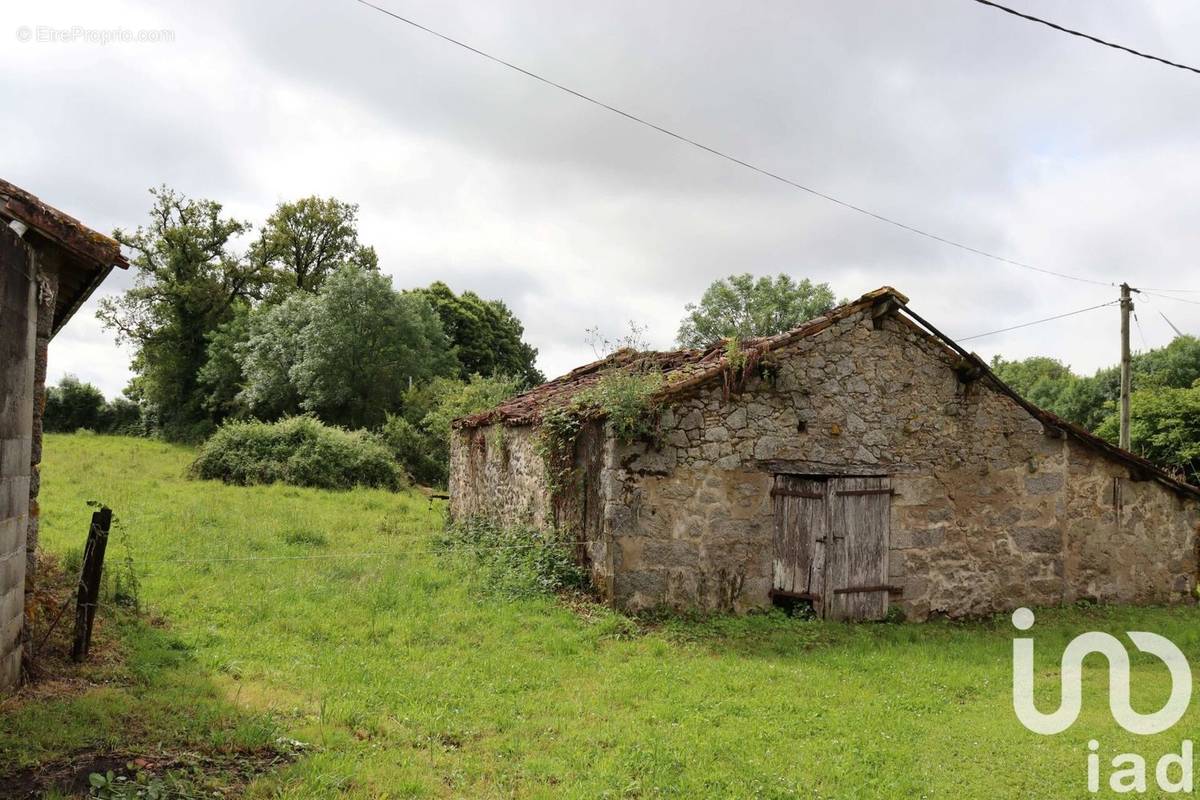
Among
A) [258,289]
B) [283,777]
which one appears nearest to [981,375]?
[283,777]

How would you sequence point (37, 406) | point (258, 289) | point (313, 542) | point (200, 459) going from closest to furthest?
point (37, 406) < point (313, 542) < point (200, 459) < point (258, 289)

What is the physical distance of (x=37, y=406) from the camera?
6.18m

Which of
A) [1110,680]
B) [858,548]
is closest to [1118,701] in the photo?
[1110,680]

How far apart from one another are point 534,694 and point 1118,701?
5427 millimetres

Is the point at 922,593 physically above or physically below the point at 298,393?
below

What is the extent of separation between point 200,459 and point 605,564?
56.3 ft

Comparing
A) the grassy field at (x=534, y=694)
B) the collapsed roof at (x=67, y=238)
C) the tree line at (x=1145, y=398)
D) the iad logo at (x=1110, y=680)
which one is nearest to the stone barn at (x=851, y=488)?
the grassy field at (x=534, y=694)

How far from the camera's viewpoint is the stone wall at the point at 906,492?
9742 mm

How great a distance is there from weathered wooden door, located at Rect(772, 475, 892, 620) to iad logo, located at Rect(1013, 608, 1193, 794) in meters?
1.88

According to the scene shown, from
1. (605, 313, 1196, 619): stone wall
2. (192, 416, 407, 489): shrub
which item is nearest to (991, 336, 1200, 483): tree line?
(605, 313, 1196, 619): stone wall

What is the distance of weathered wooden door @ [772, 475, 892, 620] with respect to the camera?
10148mm

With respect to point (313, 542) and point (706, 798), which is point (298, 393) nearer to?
point (313, 542)

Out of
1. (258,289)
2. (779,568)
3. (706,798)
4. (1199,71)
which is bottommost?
(706,798)

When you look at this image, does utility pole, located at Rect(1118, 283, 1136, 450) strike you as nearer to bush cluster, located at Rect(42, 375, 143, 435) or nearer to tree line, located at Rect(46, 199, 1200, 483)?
tree line, located at Rect(46, 199, 1200, 483)
